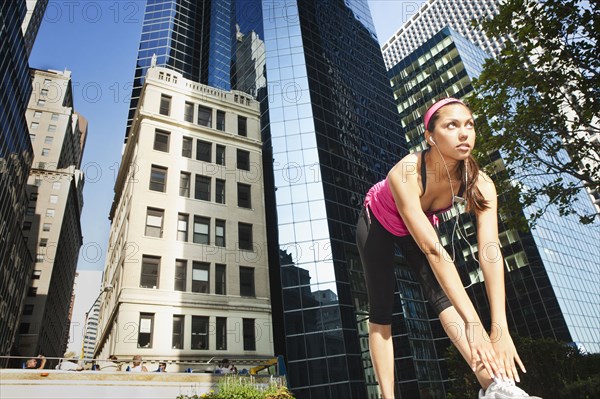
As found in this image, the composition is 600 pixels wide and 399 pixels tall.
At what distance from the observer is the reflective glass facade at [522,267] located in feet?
160

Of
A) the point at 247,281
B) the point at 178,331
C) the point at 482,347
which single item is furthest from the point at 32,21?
the point at 482,347

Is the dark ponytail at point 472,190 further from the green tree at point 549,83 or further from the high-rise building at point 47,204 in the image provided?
the high-rise building at point 47,204

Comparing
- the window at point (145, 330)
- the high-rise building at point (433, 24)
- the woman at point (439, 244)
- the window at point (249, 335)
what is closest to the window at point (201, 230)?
the window at point (145, 330)

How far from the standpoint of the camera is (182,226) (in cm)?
3134

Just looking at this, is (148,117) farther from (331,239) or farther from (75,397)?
→ (75,397)

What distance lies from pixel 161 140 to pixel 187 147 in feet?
7.18

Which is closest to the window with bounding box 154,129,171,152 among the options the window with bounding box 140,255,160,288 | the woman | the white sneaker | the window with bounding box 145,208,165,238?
the window with bounding box 145,208,165,238

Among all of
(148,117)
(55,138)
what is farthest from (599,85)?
(55,138)

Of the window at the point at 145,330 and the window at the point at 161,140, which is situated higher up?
the window at the point at 161,140

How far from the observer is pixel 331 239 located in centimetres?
4066

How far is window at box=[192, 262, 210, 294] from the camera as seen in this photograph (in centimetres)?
2980

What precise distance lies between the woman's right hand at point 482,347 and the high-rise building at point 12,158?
54347 millimetres

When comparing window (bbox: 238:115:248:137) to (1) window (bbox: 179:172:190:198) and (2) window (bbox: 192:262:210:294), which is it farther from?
(2) window (bbox: 192:262:210:294)

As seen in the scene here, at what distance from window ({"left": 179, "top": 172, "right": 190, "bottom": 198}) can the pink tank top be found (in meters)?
29.9
